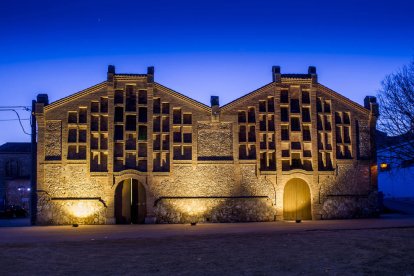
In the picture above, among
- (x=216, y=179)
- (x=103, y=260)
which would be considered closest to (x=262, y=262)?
(x=103, y=260)

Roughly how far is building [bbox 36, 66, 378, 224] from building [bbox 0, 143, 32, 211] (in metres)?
25.0

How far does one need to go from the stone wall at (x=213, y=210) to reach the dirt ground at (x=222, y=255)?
1085 centimetres

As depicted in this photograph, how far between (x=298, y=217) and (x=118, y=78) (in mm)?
15218

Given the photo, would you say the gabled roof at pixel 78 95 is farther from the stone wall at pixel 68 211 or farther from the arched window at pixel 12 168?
the arched window at pixel 12 168

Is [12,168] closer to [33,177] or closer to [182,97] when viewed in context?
[33,177]

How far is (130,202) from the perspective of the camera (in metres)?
31.7

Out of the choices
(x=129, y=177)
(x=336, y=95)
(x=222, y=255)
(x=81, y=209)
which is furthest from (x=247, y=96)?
(x=222, y=255)

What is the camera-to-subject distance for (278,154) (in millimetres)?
32969

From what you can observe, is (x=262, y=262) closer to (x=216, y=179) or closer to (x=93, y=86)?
(x=216, y=179)

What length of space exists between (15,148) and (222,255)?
4848cm

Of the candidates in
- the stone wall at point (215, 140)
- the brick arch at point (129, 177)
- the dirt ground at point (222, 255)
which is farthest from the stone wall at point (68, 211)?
the dirt ground at point (222, 255)

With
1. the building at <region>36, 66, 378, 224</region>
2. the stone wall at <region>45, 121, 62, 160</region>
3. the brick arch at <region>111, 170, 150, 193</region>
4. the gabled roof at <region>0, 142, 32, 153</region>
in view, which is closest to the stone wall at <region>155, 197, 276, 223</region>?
the building at <region>36, 66, 378, 224</region>

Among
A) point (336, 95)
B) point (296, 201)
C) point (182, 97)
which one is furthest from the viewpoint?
point (336, 95)

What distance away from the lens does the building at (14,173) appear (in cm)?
5421
